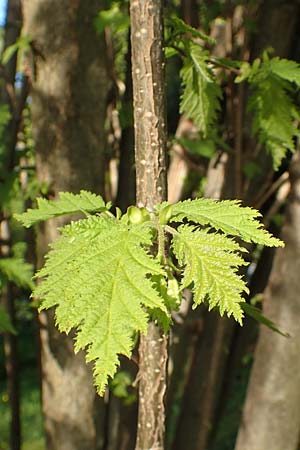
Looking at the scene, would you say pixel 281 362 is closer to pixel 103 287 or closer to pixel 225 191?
pixel 225 191

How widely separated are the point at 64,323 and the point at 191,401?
6.27ft

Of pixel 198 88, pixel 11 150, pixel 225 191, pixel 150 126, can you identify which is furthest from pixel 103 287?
pixel 11 150

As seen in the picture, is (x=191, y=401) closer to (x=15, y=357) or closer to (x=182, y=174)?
(x=15, y=357)

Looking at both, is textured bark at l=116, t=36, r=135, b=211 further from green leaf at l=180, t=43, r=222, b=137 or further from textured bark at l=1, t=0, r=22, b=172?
green leaf at l=180, t=43, r=222, b=137

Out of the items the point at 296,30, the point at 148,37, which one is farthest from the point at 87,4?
the point at 148,37

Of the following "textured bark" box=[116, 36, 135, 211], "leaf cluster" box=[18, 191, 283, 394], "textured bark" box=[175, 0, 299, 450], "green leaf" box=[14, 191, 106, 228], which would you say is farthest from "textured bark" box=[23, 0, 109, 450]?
"leaf cluster" box=[18, 191, 283, 394]

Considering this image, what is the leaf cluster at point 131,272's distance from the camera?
633mm

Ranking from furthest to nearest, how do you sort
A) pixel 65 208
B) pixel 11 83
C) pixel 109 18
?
pixel 11 83, pixel 109 18, pixel 65 208

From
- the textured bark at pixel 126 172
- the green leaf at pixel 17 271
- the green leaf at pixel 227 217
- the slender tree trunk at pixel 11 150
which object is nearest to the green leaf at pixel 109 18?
the textured bark at pixel 126 172

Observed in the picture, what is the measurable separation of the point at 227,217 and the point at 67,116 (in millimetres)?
1084

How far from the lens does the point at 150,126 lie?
0.80 metres

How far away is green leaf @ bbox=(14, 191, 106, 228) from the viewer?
2.82ft

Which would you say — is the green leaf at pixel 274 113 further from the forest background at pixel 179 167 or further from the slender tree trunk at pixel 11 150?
the slender tree trunk at pixel 11 150

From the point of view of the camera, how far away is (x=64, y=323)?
0.66 m
